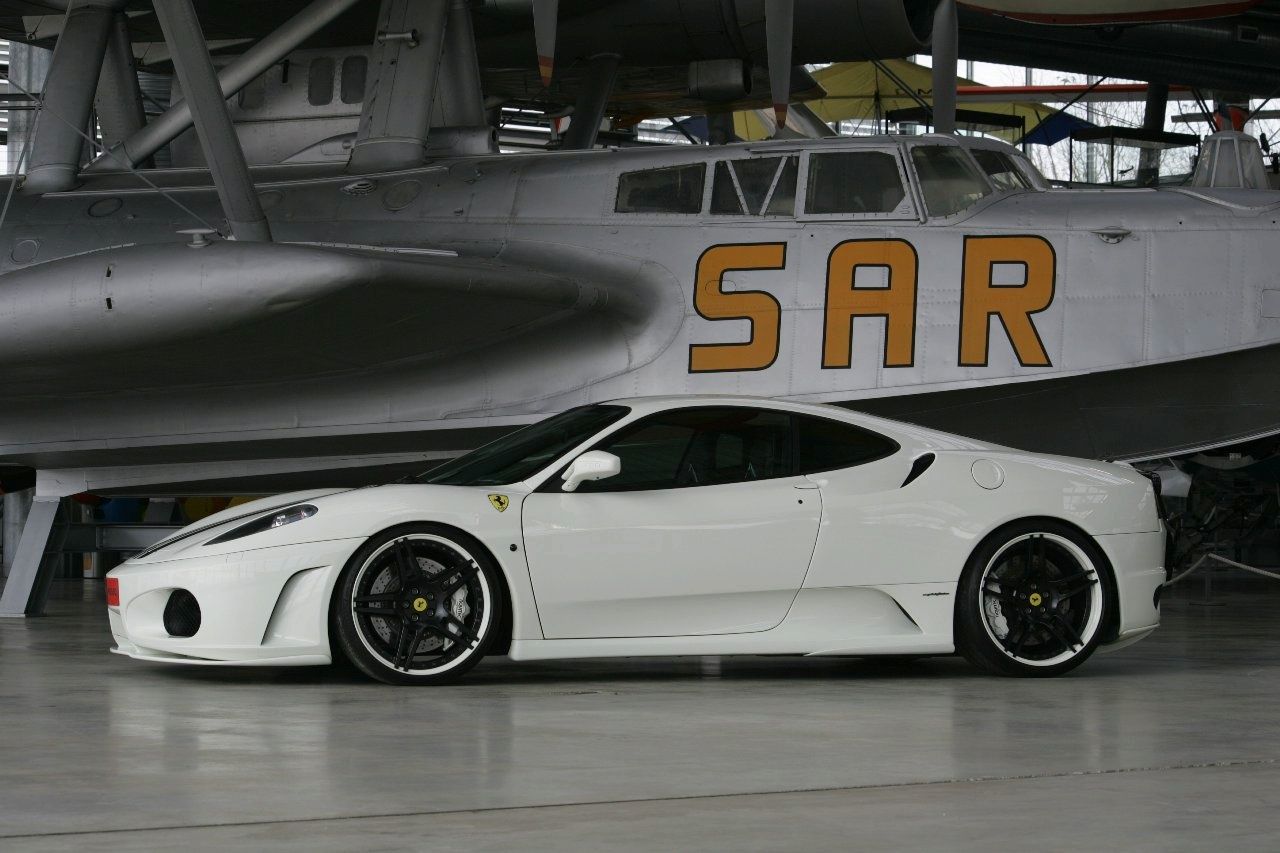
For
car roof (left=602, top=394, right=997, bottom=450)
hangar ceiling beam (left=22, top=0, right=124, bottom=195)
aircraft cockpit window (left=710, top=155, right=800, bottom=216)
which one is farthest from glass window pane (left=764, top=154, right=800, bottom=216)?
hangar ceiling beam (left=22, top=0, right=124, bottom=195)

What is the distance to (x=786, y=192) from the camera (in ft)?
34.1

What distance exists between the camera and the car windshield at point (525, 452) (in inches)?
280

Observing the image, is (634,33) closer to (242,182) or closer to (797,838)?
(242,182)

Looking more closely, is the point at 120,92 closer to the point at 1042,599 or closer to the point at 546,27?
the point at 546,27

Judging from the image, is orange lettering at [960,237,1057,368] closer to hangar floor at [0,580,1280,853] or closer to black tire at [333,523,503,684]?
hangar floor at [0,580,1280,853]

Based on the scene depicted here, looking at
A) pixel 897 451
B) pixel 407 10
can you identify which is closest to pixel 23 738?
pixel 897 451

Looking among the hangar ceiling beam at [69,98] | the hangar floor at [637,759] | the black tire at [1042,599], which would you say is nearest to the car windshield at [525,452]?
the hangar floor at [637,759]

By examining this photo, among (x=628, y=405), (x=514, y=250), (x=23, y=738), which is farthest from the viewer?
(x=514, y=250)

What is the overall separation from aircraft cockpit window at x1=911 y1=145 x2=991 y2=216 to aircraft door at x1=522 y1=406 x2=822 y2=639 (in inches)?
143

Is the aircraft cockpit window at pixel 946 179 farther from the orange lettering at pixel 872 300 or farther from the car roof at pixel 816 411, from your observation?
the car roof at pixel 816 411

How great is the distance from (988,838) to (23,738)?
125 inches

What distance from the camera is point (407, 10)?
12.2 m

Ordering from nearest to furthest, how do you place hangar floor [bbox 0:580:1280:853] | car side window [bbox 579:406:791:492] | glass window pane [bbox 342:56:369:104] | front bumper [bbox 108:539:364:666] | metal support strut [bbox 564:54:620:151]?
hangar floor [bbox 0:580:1280:853] < front bumper [bbox 108:539:364:666] < car side window [bbox 579:406:791:492] < glass window pane [bbox 342:56:369:104] < metal support strut [bbox 564:54:620:151]

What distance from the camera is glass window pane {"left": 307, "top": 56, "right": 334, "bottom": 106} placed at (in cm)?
1332
